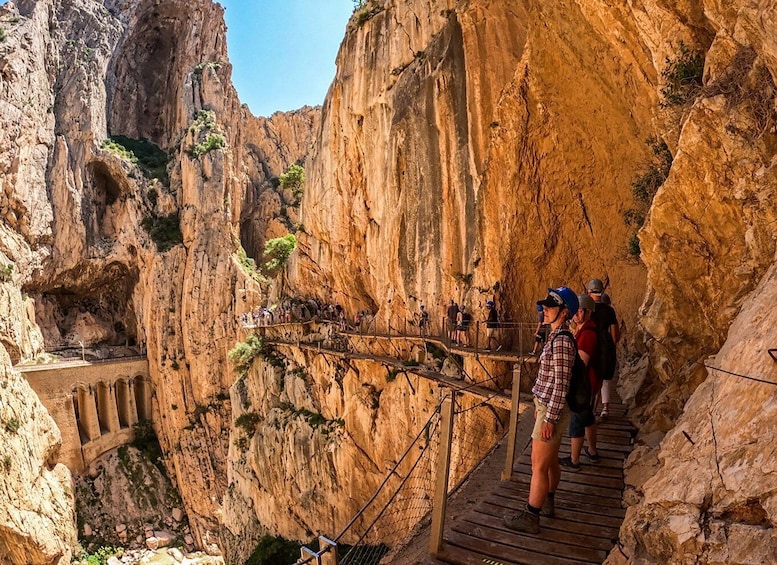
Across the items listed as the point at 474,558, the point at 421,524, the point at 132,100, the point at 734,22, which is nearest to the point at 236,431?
the point at 421,524

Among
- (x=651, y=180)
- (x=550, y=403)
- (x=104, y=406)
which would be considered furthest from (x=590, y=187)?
(x=104, y=406)

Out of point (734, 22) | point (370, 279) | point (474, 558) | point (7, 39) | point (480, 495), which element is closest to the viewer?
point (474, 558)

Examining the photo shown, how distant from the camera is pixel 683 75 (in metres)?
5.42

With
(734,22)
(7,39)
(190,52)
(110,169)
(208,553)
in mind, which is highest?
(190,52)

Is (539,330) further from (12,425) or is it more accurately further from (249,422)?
(12,425)

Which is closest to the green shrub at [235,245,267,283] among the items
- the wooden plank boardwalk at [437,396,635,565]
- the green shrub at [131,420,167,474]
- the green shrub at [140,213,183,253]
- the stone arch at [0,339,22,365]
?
the green shrub at [140,213,183,253]

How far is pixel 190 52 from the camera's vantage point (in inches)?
1887

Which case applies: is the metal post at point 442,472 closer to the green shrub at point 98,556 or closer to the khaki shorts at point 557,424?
the khaki shorts at point 557,424

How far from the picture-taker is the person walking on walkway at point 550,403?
386 centimetres

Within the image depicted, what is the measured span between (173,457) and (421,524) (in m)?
35.8

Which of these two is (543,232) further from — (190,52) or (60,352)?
(190,52)

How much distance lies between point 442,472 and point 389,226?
41.6ft

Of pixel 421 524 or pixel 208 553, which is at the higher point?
pixel 421 524

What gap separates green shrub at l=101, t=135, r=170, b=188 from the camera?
40219 mm
